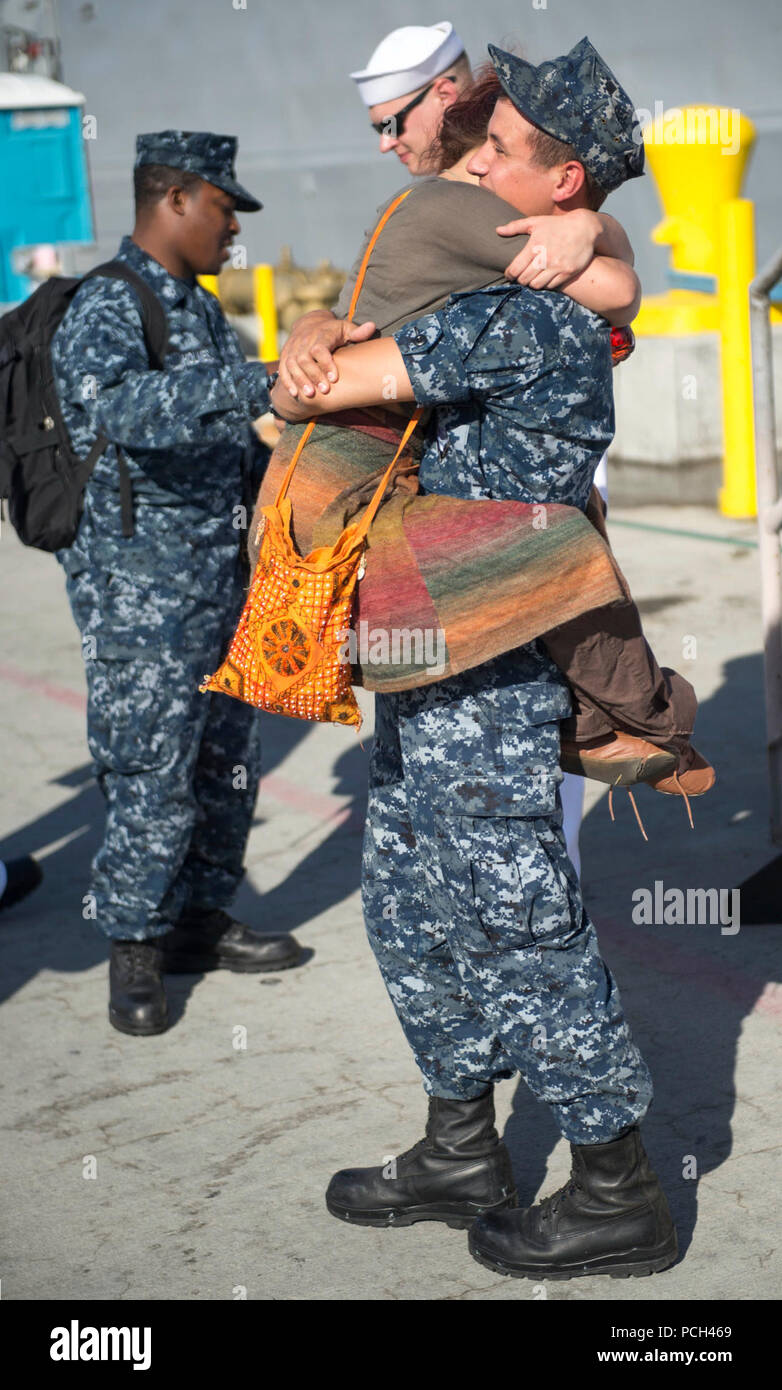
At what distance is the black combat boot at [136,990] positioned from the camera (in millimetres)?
3809

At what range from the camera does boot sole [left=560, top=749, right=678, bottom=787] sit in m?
2.70

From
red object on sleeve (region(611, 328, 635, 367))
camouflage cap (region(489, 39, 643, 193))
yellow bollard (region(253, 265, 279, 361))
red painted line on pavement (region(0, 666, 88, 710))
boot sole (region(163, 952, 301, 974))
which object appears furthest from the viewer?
yellow bollard (region(253, 265, 279, 361))

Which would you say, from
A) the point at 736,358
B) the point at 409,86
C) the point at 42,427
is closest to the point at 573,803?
the point at 42,427

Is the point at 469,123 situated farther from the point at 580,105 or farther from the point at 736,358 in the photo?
the point at 736,358

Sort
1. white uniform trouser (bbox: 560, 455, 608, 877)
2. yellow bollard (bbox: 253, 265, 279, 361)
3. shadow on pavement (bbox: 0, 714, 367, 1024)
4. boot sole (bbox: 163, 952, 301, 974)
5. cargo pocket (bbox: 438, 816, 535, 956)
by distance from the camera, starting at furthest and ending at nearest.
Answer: yellow bollard (bbox: 253, 265, 279, 361)
shadow on pavement (bbox: 0, 714, 367, 1024)
boot sole (bbox: 163, 952, 301, 974)
white uniform trouser (bbox: 560, 455, 608, 877)
cargo pocket (bbox: 438, 816, 535, 956)

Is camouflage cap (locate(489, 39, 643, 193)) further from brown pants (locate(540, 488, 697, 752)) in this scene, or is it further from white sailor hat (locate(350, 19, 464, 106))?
white sailor hat (locate(350, 19, 464, 106))

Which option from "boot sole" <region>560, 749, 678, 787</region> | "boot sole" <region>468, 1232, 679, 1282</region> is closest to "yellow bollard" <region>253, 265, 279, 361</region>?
"boot sole" <region>560, 749, 678, 787</region>

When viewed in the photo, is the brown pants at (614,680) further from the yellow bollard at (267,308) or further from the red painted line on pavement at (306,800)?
the yellow bollard at (267,308)

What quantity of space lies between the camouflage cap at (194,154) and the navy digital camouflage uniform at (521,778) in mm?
1594

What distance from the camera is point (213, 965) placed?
4180mm

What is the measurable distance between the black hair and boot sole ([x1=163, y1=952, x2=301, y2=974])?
1.92m

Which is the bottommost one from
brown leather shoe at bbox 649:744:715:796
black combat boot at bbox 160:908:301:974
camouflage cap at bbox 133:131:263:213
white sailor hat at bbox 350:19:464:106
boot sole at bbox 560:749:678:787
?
black combat boot at bbox 160:908:301:974

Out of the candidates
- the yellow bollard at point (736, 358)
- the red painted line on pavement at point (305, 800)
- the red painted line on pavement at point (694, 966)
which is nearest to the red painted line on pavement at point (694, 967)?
the red painted line on pavement at point (694, 966)
